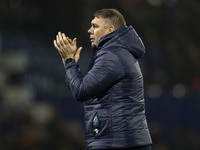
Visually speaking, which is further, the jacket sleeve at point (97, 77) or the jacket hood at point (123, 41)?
the jacket hood at point (123, 41)

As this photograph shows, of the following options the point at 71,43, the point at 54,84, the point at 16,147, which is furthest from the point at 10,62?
the point at 71,43

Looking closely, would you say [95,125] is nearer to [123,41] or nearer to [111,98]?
[111,98]

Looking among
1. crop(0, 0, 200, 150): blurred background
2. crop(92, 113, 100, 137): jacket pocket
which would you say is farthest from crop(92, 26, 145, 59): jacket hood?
crop(0, 0, 200, 150): blurred background

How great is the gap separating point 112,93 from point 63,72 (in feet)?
18.2

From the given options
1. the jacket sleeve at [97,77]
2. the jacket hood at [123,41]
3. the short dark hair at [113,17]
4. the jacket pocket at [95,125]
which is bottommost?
the jacket pocket at [95,125]

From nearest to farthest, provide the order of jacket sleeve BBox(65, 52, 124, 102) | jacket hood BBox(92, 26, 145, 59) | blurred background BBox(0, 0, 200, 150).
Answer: jacket sleeve BBox(65, 52, 124, 102)
jacket hood BBox(92, 26, 145, 59)
blurred background BBox(0, 0, 200, 150)

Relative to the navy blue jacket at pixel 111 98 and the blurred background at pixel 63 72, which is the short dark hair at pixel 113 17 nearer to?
the navy blue jacket at pixel 111 98

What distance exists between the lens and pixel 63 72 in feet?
27.1

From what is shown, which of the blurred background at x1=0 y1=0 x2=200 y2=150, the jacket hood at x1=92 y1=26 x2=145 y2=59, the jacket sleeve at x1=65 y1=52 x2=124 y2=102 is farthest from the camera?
the blurred background at x1=0 y1=0 x2=200 y2=150

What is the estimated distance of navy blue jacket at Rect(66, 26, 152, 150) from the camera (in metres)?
2.69

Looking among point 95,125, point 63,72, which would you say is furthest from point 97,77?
point 63,72

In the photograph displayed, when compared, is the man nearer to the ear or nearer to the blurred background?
the ear

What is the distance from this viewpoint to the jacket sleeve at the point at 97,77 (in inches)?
105

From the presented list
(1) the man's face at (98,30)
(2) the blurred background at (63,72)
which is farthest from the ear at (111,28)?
(2) the blurred background at (63,72)
